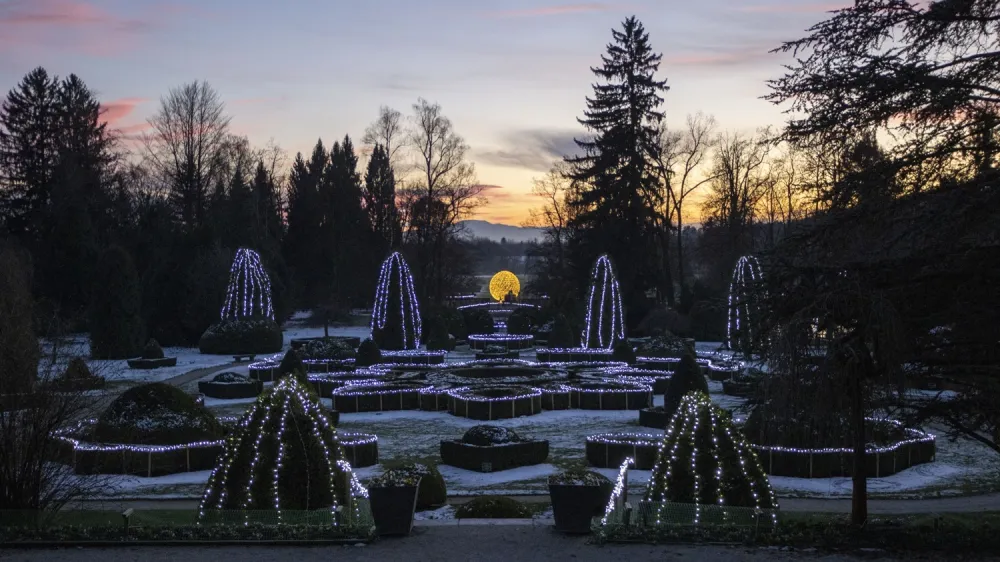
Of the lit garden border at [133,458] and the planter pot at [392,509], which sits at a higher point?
the planter pot at [392,509]

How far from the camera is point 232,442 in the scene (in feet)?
34.6

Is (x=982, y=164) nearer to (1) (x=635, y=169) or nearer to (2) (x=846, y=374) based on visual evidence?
(2) (x=846, y=374)

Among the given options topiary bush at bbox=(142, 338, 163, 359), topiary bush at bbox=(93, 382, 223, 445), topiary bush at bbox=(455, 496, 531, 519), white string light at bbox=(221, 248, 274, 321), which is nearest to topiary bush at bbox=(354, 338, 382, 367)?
topiary bush at bbox=(142, 338, 163, 359)

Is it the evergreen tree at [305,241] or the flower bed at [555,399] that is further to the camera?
the evergreen tree at [305,241]

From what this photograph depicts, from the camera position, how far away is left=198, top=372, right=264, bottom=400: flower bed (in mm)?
27062

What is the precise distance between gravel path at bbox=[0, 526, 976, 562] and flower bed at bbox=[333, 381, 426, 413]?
15012 mm

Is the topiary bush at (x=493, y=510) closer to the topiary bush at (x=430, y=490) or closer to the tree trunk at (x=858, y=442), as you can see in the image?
the topiary bush at (x=430, y=490)

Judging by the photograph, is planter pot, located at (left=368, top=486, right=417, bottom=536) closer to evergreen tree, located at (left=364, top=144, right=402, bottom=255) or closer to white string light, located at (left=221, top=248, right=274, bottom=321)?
white string light, located at (left=221, top=248, right=274, bottom=321)

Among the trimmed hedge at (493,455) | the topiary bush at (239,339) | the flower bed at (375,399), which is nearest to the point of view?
the trimmed hedge at (493,455)

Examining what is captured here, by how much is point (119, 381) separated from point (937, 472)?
26.3 m

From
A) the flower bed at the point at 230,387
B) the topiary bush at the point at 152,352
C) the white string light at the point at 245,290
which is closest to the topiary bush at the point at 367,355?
the flower bed at the point at 230,387

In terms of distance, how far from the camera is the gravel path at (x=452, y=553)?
8992mm

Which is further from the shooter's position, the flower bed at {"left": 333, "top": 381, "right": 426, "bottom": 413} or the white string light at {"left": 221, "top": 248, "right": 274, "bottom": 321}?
the white string light at {"left": 221, "top": 248, "right": 274, "bottom": 321}

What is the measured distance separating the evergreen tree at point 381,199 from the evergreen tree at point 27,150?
22.6 m
